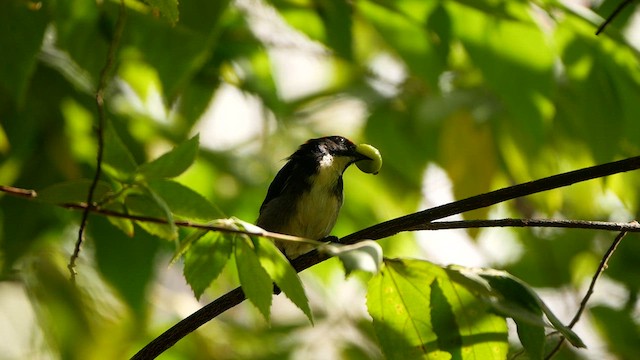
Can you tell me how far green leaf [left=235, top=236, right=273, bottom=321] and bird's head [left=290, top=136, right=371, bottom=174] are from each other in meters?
1.73

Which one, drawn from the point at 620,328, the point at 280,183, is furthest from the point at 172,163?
the point at 620,328

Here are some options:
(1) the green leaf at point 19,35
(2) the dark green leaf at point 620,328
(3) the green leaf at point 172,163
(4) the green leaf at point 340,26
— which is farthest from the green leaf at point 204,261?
(2) the dark green leaf at point 620,328

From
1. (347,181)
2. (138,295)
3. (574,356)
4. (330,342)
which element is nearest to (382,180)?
(347,181)

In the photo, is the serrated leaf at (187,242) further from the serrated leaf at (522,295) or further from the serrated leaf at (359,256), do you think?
the serrated leaf at (522,295)

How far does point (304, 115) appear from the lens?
4.24m

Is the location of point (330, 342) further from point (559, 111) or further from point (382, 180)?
point (559, 111)

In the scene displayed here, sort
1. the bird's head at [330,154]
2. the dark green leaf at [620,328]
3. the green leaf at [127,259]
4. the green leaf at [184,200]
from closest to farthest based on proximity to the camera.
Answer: the green leaf at [184,200] < the green leaf at [127,259] < the bird's head at [330,154] < the dark green leaf at [620,328]

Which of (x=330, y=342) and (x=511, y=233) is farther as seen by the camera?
(x=511, y=233)

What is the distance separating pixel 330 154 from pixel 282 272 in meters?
1.92

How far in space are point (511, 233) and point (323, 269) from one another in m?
1.08

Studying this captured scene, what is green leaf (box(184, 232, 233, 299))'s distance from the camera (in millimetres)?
1458

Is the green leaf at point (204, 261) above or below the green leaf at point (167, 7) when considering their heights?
below

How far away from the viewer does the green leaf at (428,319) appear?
4.64 ft

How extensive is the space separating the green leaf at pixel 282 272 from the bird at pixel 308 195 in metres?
1.59
